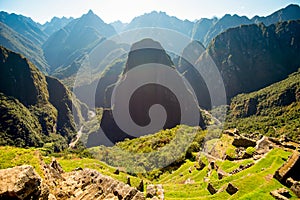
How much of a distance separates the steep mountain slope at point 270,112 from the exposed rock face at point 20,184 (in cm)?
8808

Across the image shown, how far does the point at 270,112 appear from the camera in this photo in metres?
126

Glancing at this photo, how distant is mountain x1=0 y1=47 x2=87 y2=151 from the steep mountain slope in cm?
9776

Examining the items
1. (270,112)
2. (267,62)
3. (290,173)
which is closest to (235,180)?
(290,173)

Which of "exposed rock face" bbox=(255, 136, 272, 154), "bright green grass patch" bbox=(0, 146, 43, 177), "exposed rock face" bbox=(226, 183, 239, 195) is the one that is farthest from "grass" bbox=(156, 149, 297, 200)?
"bright green grass patch" bbox=(0, 146, 43, 177)

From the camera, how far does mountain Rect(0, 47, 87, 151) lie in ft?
348

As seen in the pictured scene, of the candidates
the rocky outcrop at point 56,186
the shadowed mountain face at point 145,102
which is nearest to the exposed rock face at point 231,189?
the rocky outcrop at point 56,186

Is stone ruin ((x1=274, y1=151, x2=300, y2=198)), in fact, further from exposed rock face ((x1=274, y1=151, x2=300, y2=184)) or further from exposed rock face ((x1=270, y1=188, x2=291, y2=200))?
exposed rock face ((x1=270, y1=188, x2=291, y2=200))

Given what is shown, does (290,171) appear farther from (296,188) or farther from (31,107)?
(31,107)

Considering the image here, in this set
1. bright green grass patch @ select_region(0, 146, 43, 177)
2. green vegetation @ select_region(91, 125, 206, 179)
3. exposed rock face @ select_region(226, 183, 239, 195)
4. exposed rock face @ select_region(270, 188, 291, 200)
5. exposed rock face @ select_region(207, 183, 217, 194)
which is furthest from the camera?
green vegetation @ select_region(91, 125, 206, 179)

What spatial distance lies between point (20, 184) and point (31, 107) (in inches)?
5148

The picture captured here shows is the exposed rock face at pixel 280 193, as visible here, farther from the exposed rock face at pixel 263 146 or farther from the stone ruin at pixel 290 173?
the exposed rock face at pixel 263 146

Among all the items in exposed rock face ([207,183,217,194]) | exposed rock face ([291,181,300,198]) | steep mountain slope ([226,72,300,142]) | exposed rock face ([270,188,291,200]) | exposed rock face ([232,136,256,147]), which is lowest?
steep mountain slope ([226,72,300,142])

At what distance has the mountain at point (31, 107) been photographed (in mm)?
106188

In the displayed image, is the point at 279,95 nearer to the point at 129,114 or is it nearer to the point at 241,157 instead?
the point at 129,114
